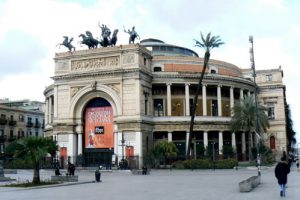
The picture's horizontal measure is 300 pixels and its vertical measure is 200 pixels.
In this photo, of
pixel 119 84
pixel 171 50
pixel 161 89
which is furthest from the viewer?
pixel 171 50

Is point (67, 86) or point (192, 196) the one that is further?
point (67, 86)

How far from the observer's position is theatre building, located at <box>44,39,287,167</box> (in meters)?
61.5

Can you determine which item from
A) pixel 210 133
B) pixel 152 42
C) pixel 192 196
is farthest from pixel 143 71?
pixel 192 196

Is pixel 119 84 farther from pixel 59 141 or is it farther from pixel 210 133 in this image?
pixel 210 133

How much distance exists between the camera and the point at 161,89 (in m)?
69.1

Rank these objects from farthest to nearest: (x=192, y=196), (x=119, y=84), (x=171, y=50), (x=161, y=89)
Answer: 1. (x=171, y=50)
2. (x=161, y=89)
3. (x=119, y=84)
4. (x=192, y=196)

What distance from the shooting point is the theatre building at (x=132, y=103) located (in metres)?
61.5

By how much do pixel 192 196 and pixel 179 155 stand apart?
45494 millimetres

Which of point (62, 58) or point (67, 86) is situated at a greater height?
point (62, 58)

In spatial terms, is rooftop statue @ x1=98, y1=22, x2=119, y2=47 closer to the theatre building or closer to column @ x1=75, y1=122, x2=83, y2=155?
the theatre building

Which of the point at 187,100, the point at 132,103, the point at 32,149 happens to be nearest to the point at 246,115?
the point at 187,100

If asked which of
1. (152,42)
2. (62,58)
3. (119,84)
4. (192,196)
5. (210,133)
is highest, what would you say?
(152,42)

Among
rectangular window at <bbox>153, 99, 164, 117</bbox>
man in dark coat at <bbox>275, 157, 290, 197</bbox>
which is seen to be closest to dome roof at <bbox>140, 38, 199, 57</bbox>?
rectangular window at <bbox>153, 99, 164, 117</bbox>

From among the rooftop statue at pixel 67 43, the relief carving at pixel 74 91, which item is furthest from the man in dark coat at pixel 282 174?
the rooftop statue at pixel 67 43
